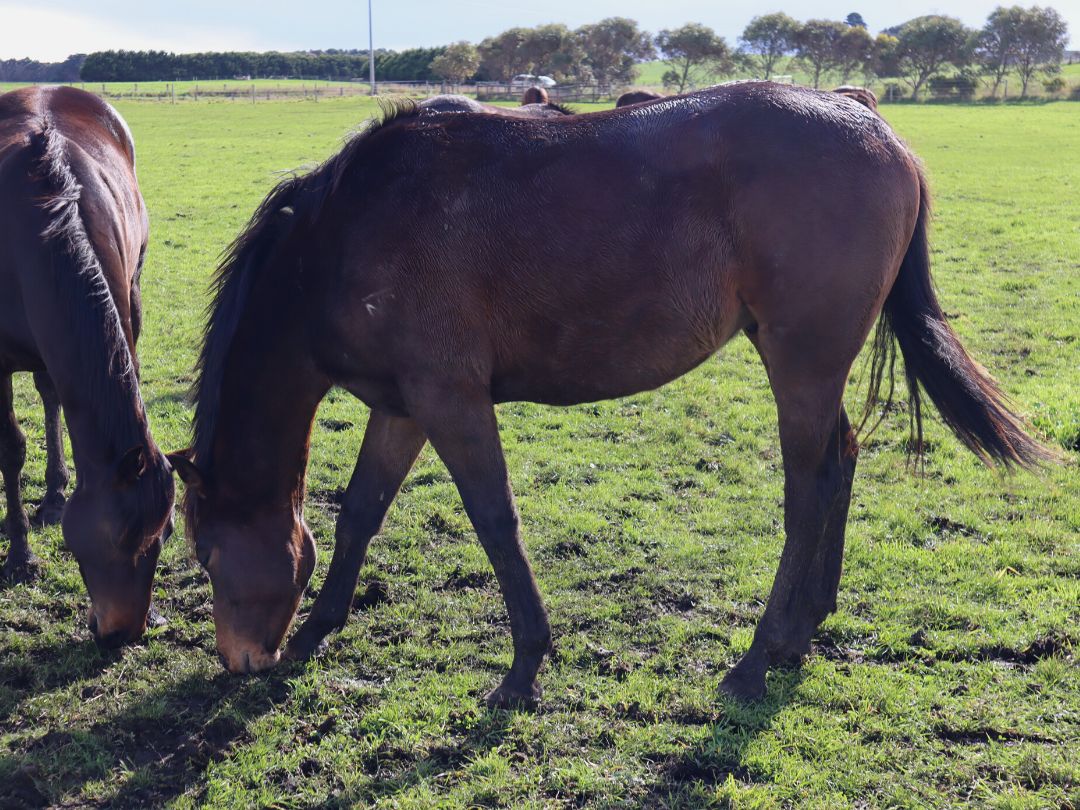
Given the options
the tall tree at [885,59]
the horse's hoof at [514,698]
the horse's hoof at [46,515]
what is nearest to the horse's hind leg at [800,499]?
the horse's hoof at [514,698]

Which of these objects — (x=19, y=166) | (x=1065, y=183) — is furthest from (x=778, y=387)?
(x=1065, y=183)

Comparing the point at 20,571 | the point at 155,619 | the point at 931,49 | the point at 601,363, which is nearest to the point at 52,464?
the point at 20,571

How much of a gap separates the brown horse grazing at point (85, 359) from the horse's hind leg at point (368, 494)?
0.82 meters

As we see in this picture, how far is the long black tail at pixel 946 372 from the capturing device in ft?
13.3

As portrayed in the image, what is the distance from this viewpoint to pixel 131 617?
3.89m

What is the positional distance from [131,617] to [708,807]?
2486 millimetres

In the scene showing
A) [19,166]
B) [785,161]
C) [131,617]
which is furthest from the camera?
[19,166]

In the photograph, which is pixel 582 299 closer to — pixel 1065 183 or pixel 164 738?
pixel 164 738

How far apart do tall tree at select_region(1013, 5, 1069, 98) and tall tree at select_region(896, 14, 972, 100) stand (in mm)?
3418

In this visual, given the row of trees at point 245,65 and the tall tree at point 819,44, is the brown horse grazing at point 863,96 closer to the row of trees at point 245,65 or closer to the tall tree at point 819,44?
the tall tree at point 819,44

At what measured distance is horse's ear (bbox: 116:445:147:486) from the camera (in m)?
3.64

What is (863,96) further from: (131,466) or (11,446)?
(11,446)

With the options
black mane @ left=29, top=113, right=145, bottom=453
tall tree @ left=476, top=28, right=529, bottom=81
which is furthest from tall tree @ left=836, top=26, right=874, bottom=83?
black mane @ left=29, top=113, right=145, bottom=453

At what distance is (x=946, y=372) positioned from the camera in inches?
161
